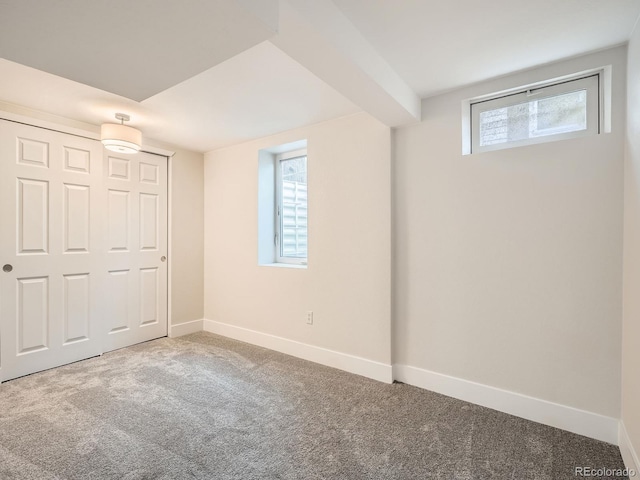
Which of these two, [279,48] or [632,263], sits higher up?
[279,48]

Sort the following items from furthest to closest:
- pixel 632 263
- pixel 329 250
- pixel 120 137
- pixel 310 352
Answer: pixel 310 352 < pixel 329 250 < pixel 120 137 < pixel 632 263

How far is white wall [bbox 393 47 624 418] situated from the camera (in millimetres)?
1790

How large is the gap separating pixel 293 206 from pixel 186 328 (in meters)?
1.99

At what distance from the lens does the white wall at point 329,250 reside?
2.59m

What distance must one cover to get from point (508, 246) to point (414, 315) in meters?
0.86

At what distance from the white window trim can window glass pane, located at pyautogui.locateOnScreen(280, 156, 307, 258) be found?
179cm

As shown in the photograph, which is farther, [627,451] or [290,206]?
[290,206]

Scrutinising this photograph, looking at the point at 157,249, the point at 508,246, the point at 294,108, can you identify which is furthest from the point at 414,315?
the point at 157,249

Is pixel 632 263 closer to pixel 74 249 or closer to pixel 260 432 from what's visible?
pixel 260 432

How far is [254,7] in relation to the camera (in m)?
1.07

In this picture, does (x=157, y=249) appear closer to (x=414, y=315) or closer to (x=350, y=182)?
(x=350, y=182)

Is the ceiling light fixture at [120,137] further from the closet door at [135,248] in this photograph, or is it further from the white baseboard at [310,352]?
Answer: the white baseboard at [310,352]
